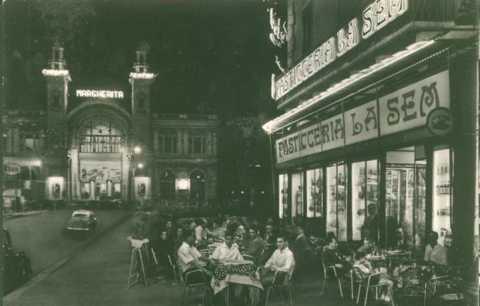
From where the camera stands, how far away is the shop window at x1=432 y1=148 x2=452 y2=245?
447 inches

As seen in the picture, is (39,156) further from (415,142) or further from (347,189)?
(415,142)

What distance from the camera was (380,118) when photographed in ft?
43.3

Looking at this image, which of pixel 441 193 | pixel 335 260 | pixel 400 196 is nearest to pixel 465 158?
pixel 441 193

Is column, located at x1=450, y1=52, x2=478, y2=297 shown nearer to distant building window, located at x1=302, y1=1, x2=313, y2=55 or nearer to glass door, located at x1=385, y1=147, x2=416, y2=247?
glass door, located at x1=385, y1=147, x2=416, y2=247

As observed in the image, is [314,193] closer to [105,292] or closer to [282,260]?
[282,260]

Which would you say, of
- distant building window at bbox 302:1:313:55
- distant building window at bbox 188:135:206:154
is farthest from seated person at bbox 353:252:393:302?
distant building window at bbox 188:135:206:154

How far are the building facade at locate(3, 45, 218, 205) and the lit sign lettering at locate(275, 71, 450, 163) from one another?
43.4 m

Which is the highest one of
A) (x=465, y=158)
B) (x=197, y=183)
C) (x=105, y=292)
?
(x=465, y=158)

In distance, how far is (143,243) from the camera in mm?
14258

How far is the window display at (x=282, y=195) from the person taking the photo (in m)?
23.4

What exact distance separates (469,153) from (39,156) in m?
56.7

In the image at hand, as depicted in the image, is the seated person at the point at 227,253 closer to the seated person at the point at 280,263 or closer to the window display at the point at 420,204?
the seated person at the point at 280,263

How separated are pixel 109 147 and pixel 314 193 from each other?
159 feet

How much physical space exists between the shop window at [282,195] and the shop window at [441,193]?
1159 cm
